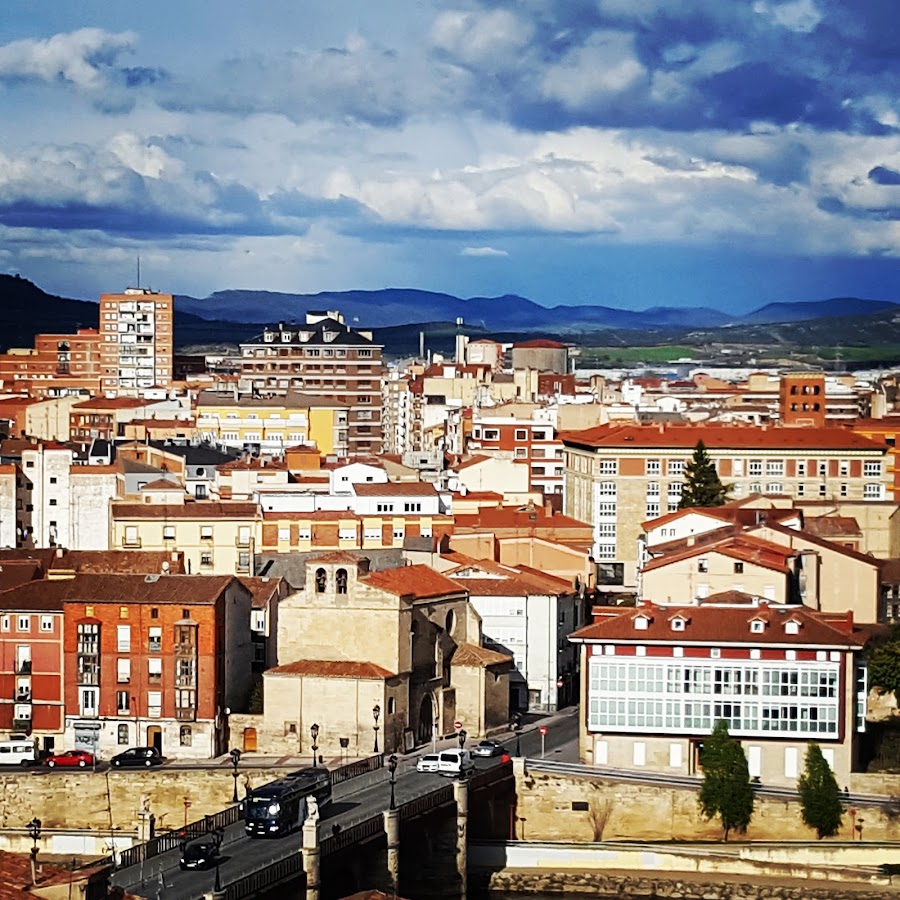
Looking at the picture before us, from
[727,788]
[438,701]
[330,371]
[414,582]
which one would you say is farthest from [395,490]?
[330,371]

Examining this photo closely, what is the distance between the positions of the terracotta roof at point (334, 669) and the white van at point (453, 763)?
3.70 m

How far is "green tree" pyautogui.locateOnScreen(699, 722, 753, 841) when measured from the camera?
57500 mm

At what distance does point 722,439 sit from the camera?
333 feet

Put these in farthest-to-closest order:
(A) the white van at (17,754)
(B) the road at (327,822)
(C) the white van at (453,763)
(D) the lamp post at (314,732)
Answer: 1. (A) the white van at (17,754)
2. (D) the lamp post at (314,732)
3. (C) the white van at (453,763)
4. (B) the road at (327,822)

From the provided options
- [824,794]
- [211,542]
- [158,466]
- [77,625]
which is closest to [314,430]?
[158,466]

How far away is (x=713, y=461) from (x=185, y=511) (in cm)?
2531

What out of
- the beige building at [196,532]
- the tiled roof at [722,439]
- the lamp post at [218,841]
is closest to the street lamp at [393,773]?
the lamp post at [218,841]

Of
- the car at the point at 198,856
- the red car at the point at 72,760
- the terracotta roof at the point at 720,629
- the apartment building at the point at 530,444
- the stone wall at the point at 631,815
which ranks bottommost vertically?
the stone wall at the point at 631,815

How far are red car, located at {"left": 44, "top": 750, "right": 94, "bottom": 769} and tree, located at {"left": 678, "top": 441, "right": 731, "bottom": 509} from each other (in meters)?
34.2

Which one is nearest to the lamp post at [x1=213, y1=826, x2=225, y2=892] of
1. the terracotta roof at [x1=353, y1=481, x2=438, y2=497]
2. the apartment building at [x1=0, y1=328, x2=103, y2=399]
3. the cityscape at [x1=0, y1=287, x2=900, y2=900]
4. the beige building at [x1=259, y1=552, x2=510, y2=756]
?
the cityscape at [x1=0, y1=287, x2=900, y2=900]

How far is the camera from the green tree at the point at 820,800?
57.1 metres

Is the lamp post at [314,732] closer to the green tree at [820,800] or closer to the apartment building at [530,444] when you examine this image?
the green tree at [820,800]

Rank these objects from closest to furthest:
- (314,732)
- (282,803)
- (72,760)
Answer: (282,803), (314,732), (72,760)

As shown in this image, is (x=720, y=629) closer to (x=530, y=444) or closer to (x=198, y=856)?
(x=198, y=856)
